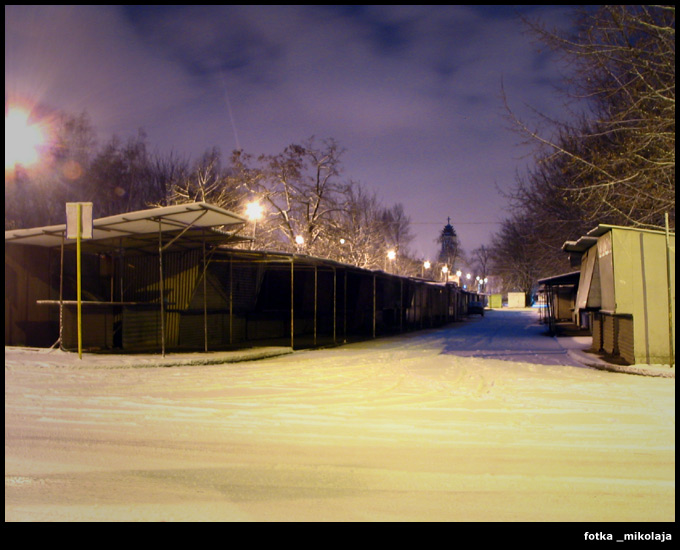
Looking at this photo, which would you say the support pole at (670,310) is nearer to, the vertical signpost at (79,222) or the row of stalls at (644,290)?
the row of stalls at (644,290)

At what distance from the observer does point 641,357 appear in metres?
10.7

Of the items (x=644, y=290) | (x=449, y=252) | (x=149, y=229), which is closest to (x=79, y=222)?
(x=149, y=229)

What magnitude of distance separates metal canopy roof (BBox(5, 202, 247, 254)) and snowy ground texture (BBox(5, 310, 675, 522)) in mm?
3786

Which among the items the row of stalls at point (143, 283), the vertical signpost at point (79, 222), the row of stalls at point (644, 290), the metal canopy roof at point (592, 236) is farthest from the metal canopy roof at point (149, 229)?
the row of stalls at point (644, 290)

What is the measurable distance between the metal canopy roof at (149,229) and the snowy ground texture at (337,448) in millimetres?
3786

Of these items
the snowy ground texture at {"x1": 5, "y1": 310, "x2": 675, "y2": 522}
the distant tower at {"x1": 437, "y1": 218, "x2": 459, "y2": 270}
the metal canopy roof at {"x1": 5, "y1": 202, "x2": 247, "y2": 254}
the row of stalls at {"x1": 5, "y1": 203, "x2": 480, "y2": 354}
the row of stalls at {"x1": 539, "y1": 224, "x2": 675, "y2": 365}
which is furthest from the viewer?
the distant tower at {"x1": 437, "y1": 218, "x2": 459, "y2": 270}

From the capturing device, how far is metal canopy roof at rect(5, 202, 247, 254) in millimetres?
11516

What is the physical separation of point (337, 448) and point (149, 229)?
9.82m

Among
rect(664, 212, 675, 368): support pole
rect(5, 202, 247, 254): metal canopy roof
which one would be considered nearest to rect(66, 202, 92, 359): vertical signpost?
rect(5, 202, 247, 254): metal canopy roof

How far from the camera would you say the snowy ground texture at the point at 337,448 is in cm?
377

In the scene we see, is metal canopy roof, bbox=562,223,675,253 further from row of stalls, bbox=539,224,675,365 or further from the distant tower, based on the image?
the distant tower

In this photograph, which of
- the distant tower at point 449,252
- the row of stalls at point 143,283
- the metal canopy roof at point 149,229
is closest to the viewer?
the metal canopy roof at point 149,229

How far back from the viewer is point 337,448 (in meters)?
5.18

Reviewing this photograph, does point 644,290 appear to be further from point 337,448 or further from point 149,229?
point 149,229
